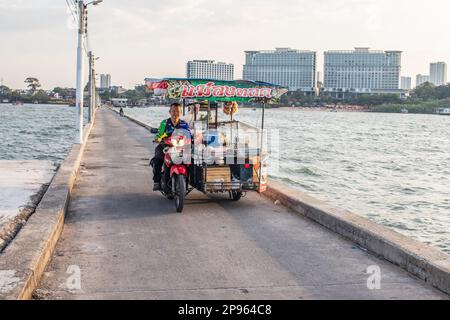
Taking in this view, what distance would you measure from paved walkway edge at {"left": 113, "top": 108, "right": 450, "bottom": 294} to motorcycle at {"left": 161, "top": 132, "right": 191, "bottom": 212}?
6.25ft

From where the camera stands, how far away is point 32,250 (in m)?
6.62

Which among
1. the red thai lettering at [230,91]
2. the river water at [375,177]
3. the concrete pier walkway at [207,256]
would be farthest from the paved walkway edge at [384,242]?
the river water at [375,177]

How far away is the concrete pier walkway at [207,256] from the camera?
604 cm

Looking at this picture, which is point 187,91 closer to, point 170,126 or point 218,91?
point 218,91

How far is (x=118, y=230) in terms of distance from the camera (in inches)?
341

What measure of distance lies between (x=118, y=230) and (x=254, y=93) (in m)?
3.45

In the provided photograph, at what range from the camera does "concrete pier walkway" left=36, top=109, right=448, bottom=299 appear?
604 cm

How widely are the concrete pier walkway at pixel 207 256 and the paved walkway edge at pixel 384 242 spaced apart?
117 millimetres

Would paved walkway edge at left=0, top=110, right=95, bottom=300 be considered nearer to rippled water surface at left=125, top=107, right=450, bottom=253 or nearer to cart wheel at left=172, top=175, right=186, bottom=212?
cart wheel at left=172, top=175, right=186, bottom=212

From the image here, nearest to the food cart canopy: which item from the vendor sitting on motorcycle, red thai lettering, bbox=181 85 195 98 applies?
red thai lettering, bbox=181 85 195 98

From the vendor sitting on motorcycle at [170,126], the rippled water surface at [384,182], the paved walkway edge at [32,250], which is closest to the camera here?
the paved walkway edge at [32,250]

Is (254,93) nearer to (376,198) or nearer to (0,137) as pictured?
(376,198)

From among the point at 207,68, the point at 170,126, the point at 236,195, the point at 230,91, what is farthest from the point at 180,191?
the point at 207,68

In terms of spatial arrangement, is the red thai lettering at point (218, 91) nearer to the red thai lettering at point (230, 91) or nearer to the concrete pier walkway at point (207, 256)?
the red thai lettering at point (230, 91)
